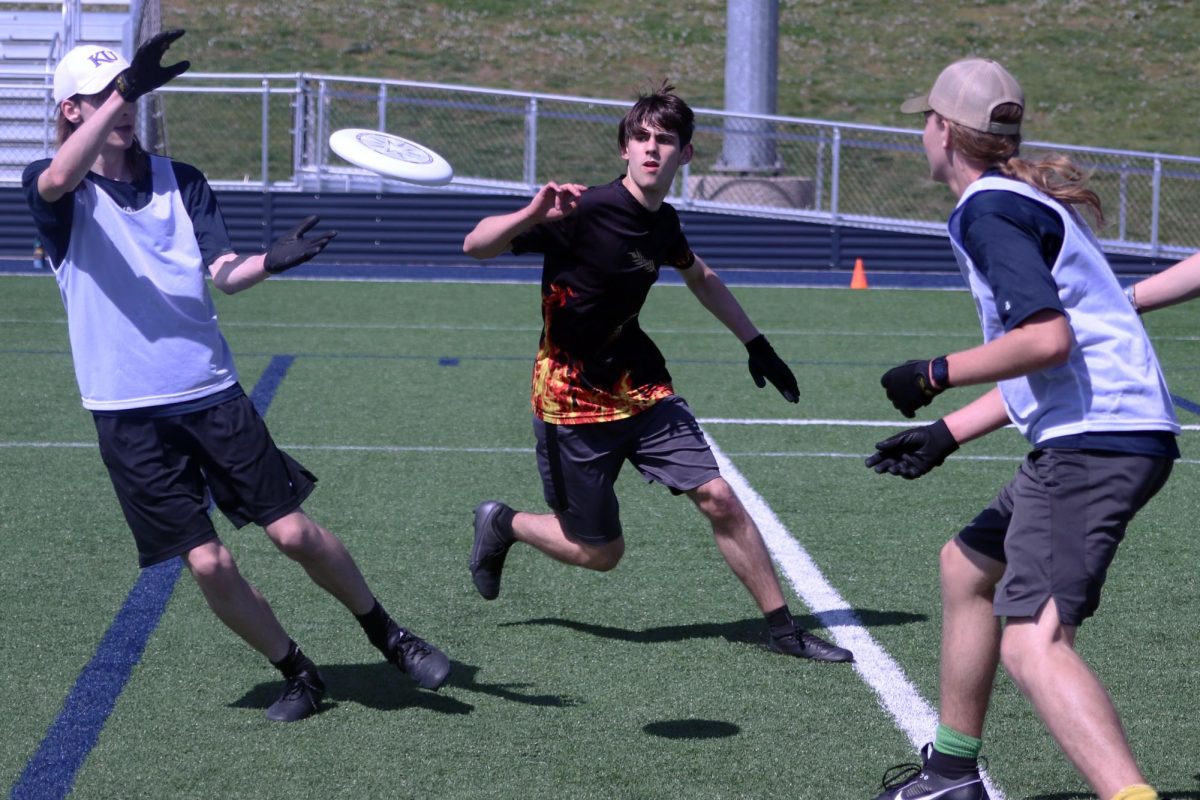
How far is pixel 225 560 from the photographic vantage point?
4.21 m

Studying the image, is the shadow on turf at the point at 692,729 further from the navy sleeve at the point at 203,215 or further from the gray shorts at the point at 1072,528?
the navy sleeve at the point at 203,215

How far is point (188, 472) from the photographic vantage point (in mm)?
4223

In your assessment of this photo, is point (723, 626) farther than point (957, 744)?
Yes

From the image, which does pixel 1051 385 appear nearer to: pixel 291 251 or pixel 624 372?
pixel 624 372

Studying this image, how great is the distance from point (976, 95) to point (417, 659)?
87.1 inches

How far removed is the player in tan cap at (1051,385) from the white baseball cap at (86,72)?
2.07m

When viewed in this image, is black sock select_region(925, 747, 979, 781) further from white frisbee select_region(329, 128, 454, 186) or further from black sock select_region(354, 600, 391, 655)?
white frisbee select_region(329, 128, 454, 186)

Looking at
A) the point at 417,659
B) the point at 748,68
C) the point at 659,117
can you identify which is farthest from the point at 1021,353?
the point at 748,68

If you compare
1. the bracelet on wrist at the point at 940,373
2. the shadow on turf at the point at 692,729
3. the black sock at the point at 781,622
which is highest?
the bracelet on wrist at the point at 940,373

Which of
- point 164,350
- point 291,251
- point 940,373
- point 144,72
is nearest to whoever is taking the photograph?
point 940,373

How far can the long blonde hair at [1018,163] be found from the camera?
127 inches

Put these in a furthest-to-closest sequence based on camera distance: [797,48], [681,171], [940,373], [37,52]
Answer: [797,48] < [37,52] < [681,171] < [940,373]

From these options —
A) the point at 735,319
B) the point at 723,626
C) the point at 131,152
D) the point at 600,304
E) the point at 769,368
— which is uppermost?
the point at 131,152

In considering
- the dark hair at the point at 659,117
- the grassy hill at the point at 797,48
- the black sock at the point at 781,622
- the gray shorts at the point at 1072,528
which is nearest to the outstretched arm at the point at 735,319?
the dark hair at the point at 659,117
